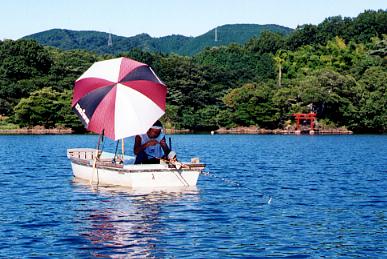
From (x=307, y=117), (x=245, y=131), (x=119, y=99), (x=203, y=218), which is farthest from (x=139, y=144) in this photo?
(x=245, y=131)

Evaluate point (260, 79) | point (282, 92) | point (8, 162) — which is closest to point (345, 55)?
point (260, 79)

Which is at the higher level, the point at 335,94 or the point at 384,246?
the point at 335,94

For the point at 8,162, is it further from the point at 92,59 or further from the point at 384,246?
the point at 92,59

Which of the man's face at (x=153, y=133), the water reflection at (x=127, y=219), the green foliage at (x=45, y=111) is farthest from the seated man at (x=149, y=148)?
the green foliage at (x=45, y=111)

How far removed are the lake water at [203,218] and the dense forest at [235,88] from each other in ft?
259

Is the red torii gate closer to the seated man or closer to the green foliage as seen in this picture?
the green foliage

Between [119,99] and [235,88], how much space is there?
365 ft

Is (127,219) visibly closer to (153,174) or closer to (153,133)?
(153,174)

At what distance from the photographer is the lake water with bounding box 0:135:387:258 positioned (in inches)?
741

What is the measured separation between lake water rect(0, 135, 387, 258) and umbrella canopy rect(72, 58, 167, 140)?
116 inches

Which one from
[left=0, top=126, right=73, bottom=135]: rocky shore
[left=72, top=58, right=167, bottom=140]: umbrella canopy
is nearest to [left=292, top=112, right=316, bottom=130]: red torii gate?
[left=0, top=126, right=73, bottom=135]: rocky shore

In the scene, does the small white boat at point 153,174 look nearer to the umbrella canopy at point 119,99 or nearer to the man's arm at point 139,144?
the man's arm at point 139,144

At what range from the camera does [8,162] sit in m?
50.8

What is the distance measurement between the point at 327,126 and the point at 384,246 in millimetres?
101530
